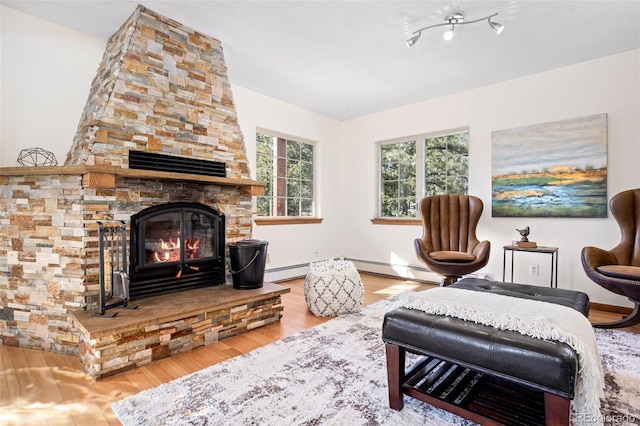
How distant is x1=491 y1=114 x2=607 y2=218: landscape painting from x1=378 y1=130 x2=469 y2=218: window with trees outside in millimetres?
481

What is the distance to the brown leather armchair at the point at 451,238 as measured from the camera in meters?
3.41

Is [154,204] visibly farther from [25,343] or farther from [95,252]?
[25,343]

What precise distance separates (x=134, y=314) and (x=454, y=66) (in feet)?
12.2

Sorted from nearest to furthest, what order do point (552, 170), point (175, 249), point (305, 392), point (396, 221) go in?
point (305, 392) < point (175, 249) < point (552, 170) < point (396, 221)

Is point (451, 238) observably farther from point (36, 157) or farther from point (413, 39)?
point (36, 157)

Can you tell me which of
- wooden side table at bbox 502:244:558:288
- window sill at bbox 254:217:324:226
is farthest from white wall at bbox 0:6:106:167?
wooden side table at bbox 502:244:558:288

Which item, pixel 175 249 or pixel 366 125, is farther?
pixel 366 125

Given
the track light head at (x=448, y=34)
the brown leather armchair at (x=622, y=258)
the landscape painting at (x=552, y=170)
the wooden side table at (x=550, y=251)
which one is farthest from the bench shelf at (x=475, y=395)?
the landscape painting at (x=552, y=170)

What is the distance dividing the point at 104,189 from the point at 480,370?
258 centimetres

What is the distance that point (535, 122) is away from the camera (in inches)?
142

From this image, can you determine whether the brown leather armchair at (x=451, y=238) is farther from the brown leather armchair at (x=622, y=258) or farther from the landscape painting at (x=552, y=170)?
the brown leather armchair at (x=622, y=258)

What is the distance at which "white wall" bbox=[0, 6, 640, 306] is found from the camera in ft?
8.36

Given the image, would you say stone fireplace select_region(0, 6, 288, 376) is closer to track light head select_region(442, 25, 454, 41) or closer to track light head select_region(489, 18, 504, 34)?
track light head select_region(442, 25, 454, 41)

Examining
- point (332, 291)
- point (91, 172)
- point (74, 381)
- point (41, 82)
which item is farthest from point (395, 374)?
point (41, 82)
